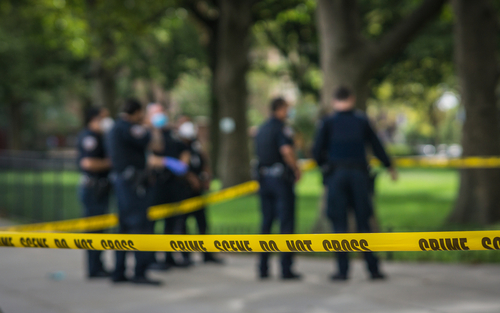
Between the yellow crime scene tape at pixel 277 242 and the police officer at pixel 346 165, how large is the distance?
3080 mm

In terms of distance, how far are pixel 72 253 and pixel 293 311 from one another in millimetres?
4750

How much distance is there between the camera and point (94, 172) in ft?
25.3

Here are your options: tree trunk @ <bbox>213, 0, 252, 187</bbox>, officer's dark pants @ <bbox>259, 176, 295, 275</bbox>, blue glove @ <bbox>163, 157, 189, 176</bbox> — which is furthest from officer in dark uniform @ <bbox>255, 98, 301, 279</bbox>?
tree trunk @ <bbox>213, 0, 252, 187</bbox>

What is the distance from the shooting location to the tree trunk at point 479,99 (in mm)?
10852

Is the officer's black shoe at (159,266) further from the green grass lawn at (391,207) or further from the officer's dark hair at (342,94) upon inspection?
the officer's dark hair at (342,94)

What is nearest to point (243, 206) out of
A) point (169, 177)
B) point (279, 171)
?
point (169, 177)

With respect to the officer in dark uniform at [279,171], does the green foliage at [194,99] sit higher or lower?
higher

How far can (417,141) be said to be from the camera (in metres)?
66.3

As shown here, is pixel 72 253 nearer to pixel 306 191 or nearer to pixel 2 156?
pixel 2 156

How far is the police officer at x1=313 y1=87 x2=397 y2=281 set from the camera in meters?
7.04

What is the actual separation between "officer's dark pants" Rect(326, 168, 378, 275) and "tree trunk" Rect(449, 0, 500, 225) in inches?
173

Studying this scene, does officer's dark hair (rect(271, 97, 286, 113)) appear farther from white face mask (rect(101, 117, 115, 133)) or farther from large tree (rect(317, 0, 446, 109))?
large tree (rect(317, 0, 446, 109))

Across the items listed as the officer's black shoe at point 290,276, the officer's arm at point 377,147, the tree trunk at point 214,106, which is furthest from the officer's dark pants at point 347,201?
the tree trunk at point 214,106

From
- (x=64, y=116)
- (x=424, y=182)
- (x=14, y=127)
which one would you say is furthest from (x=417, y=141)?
(x=424, y=182)
